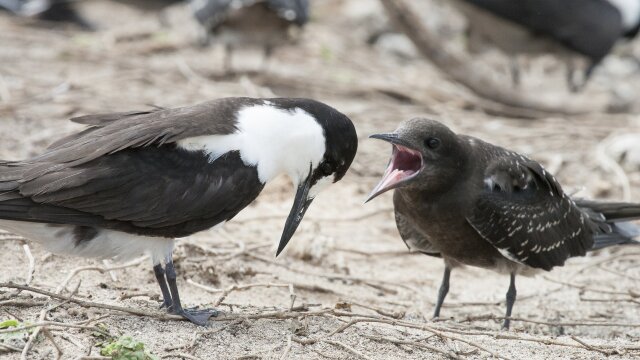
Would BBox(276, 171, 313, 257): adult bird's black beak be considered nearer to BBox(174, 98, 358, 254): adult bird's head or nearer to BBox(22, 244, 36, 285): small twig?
BBox(174, 98, 358, 254): adult bird's head

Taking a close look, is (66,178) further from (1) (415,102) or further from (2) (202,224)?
(1) (415,102)

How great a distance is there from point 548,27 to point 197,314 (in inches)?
289

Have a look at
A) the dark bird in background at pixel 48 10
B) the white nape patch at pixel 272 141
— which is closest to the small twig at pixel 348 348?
the white nape patch at pixel 272 141

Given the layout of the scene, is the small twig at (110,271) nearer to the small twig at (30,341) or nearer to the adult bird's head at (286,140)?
the adult bird's head at (286,140)

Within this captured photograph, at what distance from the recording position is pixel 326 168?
434 centimetres

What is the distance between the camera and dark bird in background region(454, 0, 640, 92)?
10.2 metres

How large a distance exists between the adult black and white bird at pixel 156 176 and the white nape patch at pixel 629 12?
26.3ft

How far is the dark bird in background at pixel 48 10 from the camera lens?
1178 cm

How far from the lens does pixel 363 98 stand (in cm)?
938

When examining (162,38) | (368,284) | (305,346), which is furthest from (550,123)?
(305,346)

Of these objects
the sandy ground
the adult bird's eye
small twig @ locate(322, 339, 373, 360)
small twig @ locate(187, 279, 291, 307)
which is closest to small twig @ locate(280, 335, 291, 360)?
the sandy ground

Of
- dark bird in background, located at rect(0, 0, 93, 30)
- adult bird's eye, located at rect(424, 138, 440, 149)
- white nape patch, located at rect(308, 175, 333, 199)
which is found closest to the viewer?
white nape patch, located at rect(308, 175, 333, 199)

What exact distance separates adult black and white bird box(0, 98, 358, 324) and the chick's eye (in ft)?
0.35

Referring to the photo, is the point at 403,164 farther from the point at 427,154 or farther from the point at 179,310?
the point at 179,310
